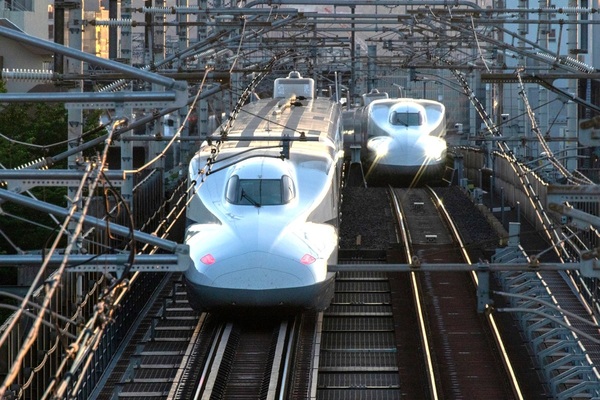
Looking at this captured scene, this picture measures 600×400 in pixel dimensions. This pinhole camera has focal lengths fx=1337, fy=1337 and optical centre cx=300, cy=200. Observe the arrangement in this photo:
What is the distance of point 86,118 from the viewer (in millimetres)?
41938

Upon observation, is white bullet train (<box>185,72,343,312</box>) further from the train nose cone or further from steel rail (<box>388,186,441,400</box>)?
steel rail (<box>388,186,441,400</box>)

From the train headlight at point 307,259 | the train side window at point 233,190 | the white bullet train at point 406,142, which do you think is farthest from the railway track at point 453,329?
the white bullet train at point 406,142

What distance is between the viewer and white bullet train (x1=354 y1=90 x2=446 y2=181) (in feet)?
131

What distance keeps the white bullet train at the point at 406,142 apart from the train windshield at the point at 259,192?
17.4 metres

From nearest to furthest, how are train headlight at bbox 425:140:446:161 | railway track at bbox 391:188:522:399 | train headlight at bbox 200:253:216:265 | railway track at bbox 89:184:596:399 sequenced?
railway track at bbox 89:184:596:399
railway track at bbox 391:188:522:399
train headlight at bbox 200:253:216:265
train headlight at bbox 425:140:446:161

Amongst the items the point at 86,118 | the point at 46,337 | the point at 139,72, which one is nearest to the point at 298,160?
the point at 46,337

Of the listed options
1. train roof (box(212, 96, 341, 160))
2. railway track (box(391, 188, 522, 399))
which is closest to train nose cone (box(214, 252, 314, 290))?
railway track (box(391, 188, 522, 399))

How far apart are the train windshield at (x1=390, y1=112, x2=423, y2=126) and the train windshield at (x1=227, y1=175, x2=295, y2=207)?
17951 mm

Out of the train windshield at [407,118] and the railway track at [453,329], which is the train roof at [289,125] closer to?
the railway track at [453,329]

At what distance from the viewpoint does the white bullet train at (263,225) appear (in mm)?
20906

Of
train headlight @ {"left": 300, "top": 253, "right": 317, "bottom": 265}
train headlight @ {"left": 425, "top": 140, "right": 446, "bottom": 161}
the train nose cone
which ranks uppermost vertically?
train headlight @ {"left": 425, "top": 140, "right": 446, "bottom": 161}

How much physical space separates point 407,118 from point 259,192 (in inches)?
724

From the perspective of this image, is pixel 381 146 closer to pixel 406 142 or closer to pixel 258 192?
pixel 406 142

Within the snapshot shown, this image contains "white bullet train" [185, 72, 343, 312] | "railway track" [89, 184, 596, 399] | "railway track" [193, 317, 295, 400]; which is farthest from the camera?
"white bullet train" [185, 72, 343, 312]
